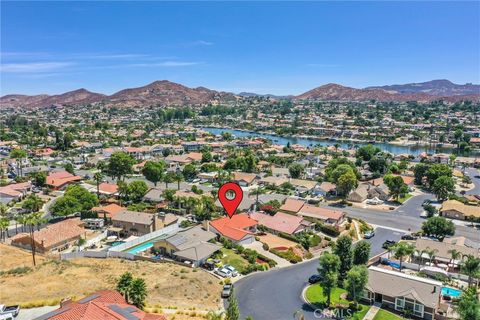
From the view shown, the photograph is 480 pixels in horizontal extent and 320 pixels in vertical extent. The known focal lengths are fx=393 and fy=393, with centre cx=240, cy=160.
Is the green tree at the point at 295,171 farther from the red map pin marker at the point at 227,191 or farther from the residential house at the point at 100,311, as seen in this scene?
the residential house at the point at 100,311

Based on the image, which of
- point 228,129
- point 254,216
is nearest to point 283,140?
point 228,129

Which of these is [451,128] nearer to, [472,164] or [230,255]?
[472,164]

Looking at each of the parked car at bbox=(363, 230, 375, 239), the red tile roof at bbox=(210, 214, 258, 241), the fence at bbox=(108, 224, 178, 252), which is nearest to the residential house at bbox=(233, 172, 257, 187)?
the red tile roof at bbox=(210, 214, 258, 241)

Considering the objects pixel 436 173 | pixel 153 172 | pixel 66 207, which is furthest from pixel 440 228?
pixel 66 207

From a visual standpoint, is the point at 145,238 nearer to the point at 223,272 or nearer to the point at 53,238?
the point at 53,238

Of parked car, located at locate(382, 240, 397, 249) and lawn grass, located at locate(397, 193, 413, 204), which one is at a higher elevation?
lawn grass, located at locate(397, 193, 413, 204)

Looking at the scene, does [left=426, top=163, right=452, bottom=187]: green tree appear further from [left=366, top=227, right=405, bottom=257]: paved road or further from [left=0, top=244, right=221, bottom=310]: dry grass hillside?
[left=0, top=244, right=221, bottom=310]: dry grass hillside

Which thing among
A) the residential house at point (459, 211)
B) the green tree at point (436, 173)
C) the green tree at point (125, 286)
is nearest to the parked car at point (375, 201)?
the residential house at point (459, 211)
